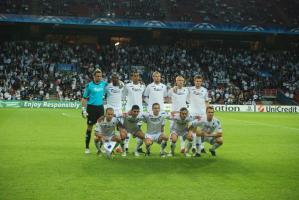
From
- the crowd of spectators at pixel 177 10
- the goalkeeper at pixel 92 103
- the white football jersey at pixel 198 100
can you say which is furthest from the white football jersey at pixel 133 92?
the crowd of spectators at pixel 177 10

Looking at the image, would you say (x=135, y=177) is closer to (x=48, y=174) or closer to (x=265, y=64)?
(x=48, y=174)

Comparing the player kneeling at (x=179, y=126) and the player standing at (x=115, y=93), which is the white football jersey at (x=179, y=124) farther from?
the player standing at (x=115, y=93)

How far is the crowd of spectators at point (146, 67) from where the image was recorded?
34.1 m

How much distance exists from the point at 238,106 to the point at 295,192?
91.3 feet

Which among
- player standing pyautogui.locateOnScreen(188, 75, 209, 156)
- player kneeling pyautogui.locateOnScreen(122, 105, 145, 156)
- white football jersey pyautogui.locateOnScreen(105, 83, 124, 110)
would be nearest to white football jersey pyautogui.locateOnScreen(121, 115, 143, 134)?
player kneeling pyautogui.locateOnScreen(122, 105, 145, 156)

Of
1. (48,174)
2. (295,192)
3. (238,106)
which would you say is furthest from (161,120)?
(238,106)

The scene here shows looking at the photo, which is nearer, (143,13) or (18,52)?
(18,52)

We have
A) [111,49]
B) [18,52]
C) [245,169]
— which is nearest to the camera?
[245,169]

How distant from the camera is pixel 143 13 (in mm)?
40250

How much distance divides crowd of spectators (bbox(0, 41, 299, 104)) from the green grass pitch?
21778 millimetres

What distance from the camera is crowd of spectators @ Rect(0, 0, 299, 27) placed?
127 feet

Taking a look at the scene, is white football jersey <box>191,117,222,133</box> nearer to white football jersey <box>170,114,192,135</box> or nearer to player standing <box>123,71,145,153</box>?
white football jersey <box>170,114,192,135</box>

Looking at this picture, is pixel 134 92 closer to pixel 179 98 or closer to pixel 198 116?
pixel 179 98

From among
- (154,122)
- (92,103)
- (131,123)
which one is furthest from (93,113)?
(154,122)
